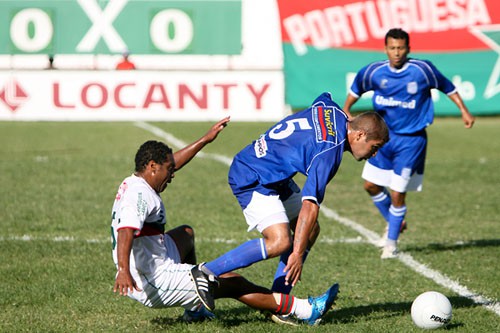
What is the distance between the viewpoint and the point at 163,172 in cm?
661

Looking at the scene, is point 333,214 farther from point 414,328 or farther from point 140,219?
point 140,219

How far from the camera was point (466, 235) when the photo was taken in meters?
10.5

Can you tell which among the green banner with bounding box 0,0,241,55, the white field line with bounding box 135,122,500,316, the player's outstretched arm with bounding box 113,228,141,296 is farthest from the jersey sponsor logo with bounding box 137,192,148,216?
the green banner with bounding box 0,0,241,55

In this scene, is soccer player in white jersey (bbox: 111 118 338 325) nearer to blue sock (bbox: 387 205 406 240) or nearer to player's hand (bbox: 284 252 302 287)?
player's hand (bbox: 284 252 302 287)

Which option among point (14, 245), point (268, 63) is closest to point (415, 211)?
point (14, 245)

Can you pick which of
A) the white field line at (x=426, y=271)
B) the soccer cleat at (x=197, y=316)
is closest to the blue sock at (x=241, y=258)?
the soccer cleat at (x=197, y=316)

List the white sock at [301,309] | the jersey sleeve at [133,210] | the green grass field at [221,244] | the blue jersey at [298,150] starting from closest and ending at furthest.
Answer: the jersey sleeve at [133,210] → the blue jersey at [298,150] → the white sock at [301,309] → the green grass field at [221,244]

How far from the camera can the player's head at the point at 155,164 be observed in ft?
21.6

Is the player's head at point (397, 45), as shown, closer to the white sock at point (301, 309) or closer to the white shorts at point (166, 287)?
the white sock at point (301, 309)

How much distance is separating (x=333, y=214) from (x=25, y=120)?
41.5ft

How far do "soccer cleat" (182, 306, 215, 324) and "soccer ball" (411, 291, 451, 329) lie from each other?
1525mm

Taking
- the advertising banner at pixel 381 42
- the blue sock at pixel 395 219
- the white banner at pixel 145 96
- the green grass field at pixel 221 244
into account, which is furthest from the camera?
the advertising banner at pixel 381 42

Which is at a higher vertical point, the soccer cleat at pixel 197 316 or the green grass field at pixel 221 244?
the soccer cleat at pixel 197 316

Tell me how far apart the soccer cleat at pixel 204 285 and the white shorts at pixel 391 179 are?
3.74 m
